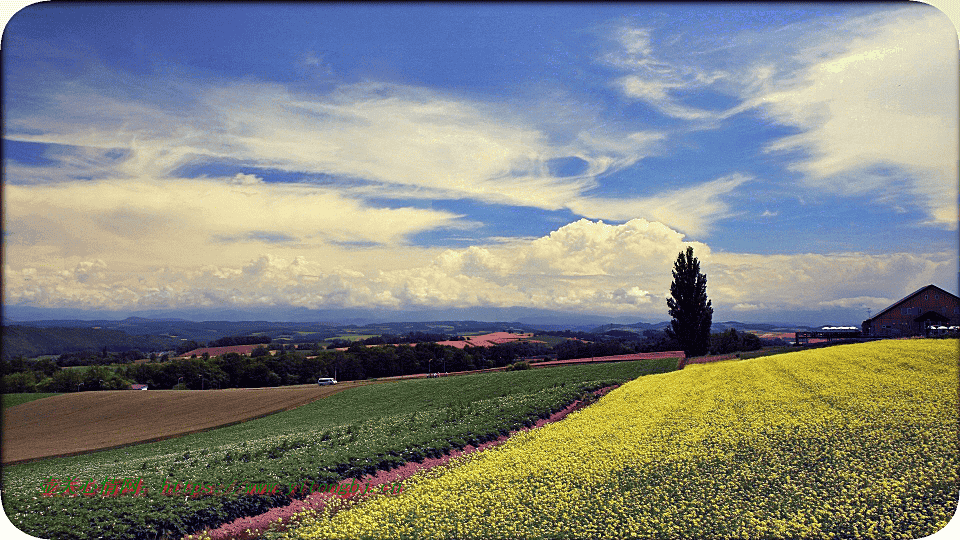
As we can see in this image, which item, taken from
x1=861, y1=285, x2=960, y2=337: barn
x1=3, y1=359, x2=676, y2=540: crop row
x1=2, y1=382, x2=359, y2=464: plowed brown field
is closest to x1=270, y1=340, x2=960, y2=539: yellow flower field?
x1=3, y1=359, x2=676, y2=540: crop row

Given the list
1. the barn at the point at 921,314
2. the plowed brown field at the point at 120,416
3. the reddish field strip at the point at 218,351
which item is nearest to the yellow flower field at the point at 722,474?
the barn at the point at 921,314

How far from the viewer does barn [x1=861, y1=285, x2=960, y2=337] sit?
1247 inches

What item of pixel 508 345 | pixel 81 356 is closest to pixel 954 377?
pixel 508 345

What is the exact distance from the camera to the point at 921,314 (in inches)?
1341

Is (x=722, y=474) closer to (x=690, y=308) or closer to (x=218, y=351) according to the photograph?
(x=690, y=308)

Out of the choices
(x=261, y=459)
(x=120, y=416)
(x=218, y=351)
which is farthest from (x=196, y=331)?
(x=261, y=459)

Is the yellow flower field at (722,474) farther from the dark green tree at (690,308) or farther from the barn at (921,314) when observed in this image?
the dark green tree at (690,308)

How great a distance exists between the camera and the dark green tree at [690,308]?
163ft

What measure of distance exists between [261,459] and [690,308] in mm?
44460

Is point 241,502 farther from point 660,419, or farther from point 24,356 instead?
point 24,356

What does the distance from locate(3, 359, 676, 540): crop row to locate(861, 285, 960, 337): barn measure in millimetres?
17209

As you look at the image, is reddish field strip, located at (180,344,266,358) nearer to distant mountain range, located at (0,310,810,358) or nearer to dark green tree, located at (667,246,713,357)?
distant mountain range, located at (0,310,810,358)

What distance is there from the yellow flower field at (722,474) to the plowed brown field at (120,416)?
25.7 m

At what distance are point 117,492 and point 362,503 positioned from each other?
624cm
